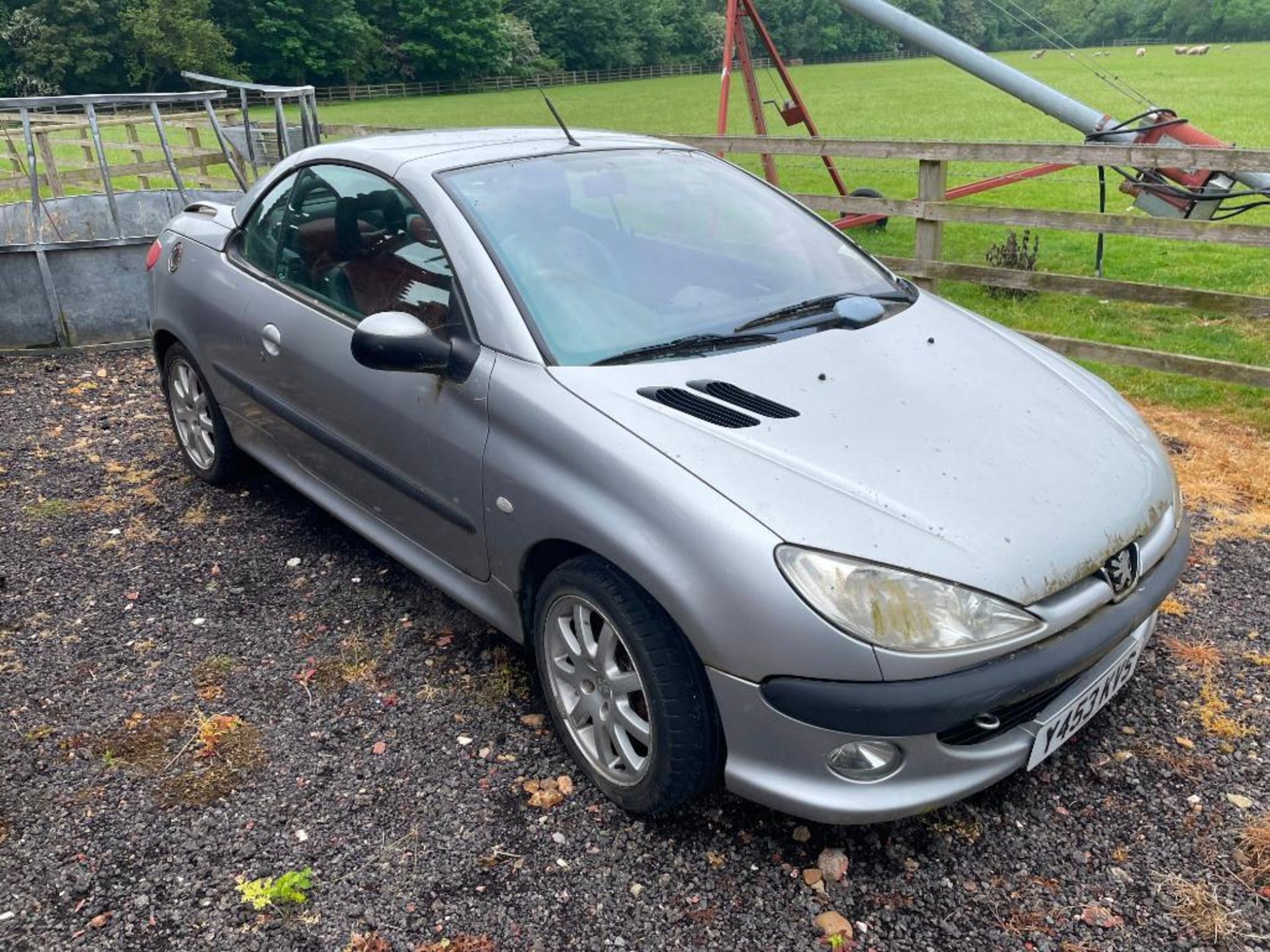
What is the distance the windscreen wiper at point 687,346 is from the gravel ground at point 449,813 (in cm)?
114

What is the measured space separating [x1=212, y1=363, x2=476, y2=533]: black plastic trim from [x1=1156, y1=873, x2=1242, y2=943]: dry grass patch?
197cm

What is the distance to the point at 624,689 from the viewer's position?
2457 mm

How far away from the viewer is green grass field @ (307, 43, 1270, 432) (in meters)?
6.80

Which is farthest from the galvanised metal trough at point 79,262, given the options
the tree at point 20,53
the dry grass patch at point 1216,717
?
the tree at point 20,53

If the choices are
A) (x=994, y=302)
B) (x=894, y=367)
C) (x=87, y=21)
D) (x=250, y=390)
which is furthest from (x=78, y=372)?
(x=87, y=21)

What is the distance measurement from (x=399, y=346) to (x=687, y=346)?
2.63 feet

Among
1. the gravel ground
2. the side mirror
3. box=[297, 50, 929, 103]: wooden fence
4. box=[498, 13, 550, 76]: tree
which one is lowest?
the gravel ground

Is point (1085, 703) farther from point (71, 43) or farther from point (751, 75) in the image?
point (71, 43)

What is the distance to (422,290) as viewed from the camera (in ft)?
10.00

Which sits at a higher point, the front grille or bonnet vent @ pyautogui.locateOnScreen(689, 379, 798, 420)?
bonnet vent @ pyautogui.locateOnScreen(689, 379, 798, 420)

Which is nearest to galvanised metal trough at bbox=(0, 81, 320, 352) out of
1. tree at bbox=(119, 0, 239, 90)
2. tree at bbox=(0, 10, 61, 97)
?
tree at bbox=(119, 0, 239, 90)

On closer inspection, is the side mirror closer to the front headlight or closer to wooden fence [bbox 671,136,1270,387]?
the front headlight

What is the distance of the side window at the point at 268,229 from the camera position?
3795 millimetres

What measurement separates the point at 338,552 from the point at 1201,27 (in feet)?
263
